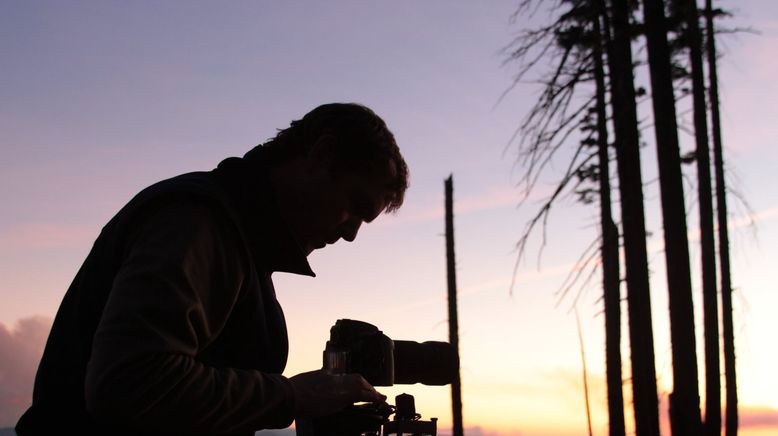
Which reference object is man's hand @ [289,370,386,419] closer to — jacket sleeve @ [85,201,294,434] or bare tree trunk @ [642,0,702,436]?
jacket sleeve @ [85,201,294,434]

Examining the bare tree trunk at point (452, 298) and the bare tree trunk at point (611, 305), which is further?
the bare tree trunk at point (452, 298)

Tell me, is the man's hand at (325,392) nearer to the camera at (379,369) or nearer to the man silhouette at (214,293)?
the man silhouette at (214,293)

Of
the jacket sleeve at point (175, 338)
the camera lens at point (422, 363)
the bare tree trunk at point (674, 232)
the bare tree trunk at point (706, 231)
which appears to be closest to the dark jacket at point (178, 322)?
the jacket sleeve at point (175, 338)

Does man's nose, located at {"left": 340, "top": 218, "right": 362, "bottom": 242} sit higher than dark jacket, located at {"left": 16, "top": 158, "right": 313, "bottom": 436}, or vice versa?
man's nose, located at {"left": 340, "top": 218, "right": 362, "bottom": 242}

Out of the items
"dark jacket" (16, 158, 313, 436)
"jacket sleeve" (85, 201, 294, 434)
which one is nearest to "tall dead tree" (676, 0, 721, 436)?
"dark jacket" (16, 158, 313, 436)

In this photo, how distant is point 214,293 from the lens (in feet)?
5.36

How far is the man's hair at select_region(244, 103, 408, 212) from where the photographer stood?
79.6 inches

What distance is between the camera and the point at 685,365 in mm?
8406

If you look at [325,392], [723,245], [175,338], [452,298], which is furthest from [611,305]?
[175,338]

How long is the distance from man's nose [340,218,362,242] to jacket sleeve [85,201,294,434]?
0.48m

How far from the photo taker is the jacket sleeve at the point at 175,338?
1.47 m

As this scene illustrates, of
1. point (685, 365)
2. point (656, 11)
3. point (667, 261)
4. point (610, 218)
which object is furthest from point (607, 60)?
point (610, 218)

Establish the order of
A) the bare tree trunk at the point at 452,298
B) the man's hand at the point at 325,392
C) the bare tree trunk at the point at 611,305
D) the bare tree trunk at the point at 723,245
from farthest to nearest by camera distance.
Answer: the bare tree trunk at the point at 452,298 < the bare tree trunk at the point at 611,305 < the bare tree trunk at the point at 723,245 < the man's hand at the point at 325,392

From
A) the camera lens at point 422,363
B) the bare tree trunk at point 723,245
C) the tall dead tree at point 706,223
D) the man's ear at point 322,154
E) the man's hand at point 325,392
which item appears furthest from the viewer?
the bare tree trunk at point 723,245
